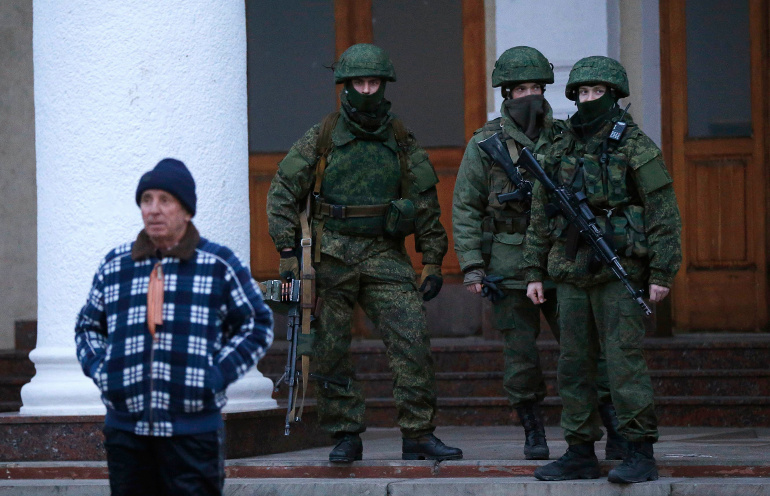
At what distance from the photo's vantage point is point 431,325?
34.2 ft

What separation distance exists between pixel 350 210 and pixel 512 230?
34.2 inches

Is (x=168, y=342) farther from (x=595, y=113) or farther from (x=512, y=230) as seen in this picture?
(x=512, y=230)

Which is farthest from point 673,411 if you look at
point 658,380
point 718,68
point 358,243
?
point 358,243

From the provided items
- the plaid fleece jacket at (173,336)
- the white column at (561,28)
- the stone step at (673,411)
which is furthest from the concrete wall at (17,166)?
the plaid fleece jacket at (173,336)

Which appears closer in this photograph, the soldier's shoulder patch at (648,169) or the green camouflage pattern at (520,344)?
the soldier's shoulder patch at (648,169)

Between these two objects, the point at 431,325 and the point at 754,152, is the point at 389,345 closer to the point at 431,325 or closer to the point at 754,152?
the point at 431,325

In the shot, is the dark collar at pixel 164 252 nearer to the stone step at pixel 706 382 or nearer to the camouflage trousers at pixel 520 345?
the camouflage trousers at pixel 520 345

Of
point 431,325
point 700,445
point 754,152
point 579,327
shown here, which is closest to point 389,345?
point 579,327

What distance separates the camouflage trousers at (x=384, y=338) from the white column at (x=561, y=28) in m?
3.14

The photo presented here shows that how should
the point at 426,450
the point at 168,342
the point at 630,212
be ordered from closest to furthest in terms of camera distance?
1. the point at 168,342
2. the point at 630,212
3. the point at 426,450

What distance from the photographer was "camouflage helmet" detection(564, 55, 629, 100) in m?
6.15

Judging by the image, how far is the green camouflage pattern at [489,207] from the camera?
6.82 meters

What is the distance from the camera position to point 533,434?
674cm

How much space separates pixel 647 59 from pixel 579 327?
14.1 feet
